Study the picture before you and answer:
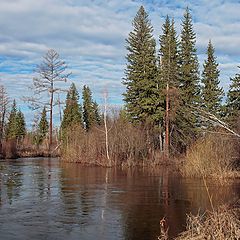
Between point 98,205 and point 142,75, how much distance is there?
2529 cm

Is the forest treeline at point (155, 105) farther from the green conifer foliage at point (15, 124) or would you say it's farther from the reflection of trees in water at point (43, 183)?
the green conifer foliage at point (15, 124)

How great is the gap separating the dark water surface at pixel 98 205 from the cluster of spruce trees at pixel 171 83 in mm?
13794

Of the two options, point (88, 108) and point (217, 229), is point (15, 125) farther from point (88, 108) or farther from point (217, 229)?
point (217, 229)

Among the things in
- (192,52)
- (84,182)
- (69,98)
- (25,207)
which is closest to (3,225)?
(25,207)

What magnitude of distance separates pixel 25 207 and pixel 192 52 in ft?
110

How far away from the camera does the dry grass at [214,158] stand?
24.2 meters

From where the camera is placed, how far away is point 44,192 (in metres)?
19.3

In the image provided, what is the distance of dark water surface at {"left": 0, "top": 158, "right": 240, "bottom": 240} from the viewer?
12.0 metres

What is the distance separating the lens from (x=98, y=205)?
16.0m

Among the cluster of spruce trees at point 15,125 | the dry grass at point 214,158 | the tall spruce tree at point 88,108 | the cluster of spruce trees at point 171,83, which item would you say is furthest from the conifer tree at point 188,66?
the cluster of spruce trees at point 15,125

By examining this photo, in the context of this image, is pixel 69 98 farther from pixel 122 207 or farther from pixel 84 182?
pixel 122 207

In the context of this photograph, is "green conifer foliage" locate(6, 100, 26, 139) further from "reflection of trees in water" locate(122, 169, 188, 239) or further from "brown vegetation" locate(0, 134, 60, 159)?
"reflection of trees in water" locate(122, 169, 188, 239)

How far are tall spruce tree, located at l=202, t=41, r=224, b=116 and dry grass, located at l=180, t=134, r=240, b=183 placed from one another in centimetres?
2002

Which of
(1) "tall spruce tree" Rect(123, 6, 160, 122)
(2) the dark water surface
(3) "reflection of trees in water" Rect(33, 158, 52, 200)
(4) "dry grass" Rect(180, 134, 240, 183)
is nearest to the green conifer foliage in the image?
(1) "tall spruce tree" Rect(123, 6, 160, 122)
